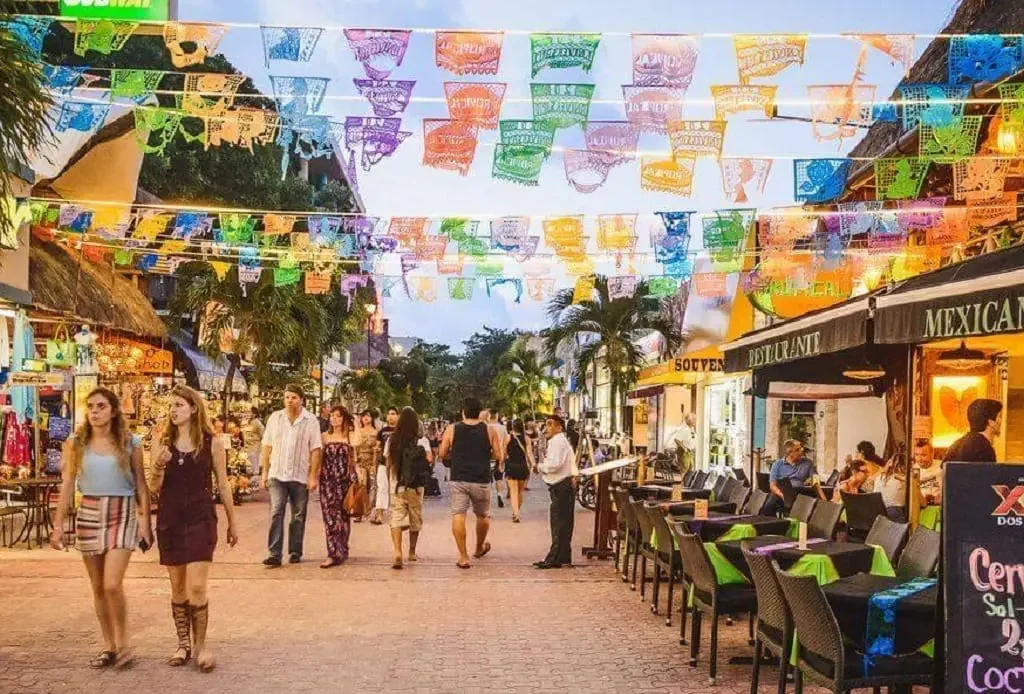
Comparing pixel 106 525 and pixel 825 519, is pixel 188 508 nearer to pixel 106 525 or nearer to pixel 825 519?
pixel 106 525

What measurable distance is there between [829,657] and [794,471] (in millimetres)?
9968

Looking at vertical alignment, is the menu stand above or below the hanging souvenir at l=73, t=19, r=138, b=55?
below

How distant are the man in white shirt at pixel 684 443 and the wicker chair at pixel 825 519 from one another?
603 inches

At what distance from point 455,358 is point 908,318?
309ft

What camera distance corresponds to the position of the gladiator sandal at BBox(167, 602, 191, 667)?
23.5ft

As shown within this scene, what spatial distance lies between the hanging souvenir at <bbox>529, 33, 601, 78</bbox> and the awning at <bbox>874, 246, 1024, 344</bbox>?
321cm

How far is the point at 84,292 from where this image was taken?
53.7ft

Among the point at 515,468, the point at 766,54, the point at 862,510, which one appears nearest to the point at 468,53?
the point at 766,54

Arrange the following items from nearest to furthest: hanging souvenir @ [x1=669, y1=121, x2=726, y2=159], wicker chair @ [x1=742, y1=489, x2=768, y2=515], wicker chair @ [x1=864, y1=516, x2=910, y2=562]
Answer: wicker chair @ [x1=864, y1=516, x2=910, y2=562] < wicker chair @ [x1=742, y1=489, x2=768, y2=515] < hanging souvenir @ [x1=669, y1=121, x2=726, y2=159]

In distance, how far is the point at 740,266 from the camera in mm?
21203

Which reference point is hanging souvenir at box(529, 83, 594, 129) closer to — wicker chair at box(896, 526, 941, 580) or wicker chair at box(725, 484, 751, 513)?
wicker chair at box(725, 484, 751, 513)

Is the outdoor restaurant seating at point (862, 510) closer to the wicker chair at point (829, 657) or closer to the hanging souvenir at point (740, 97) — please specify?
the hanging souvenir at point (740, 97)

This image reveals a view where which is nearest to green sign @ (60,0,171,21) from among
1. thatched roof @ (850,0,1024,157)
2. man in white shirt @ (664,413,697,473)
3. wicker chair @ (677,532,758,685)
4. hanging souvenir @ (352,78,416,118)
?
hanging souvenir @ (352,78,416,118)

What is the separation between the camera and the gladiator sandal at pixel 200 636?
7047 mm
